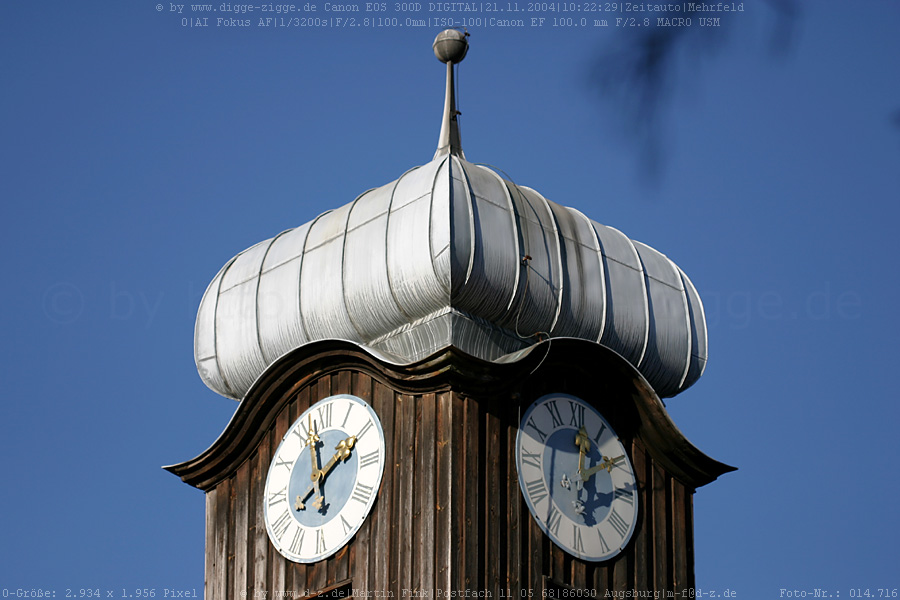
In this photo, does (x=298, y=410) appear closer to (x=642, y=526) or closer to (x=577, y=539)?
(x=577, y=539)

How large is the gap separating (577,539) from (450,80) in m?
5.91

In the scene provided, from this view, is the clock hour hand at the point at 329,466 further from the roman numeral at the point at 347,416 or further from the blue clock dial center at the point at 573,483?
the blue clock dial center at the point at 573,483

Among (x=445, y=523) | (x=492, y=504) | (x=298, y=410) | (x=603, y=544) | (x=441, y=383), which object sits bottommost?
(x=603, y=544)

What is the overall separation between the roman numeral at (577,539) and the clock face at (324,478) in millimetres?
2040

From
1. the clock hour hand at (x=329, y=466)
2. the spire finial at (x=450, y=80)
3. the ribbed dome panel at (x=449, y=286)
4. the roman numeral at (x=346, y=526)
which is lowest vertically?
the roman numeral at (x=346, y=526)

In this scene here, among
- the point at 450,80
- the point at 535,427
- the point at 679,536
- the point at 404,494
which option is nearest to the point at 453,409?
the point at 404,494

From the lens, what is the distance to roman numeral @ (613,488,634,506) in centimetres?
2606

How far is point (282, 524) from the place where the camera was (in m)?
26.0

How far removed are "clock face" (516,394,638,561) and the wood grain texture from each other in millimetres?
118

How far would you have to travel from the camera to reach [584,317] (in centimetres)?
2652

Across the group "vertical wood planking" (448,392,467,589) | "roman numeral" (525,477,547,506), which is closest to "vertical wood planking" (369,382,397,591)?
"vertical wood planking" (448,392,467,589)

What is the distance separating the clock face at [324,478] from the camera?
25.4 meters

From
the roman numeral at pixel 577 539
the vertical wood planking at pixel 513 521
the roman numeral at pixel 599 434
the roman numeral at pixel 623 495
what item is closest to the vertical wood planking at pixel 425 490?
the vertical wood planking at pixel 513 521

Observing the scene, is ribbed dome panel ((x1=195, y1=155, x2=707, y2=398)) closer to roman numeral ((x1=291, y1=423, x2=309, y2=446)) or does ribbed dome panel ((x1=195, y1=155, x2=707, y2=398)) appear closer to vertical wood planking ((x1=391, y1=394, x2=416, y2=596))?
vertical wood planking ((x1=391, y1=394, x2=416, y2=596))
